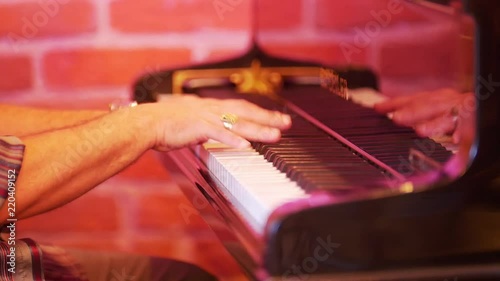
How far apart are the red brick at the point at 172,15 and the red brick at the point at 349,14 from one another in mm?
194

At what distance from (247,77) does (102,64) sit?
461mm

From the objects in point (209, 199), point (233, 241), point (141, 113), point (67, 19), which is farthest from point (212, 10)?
point (233, 241)

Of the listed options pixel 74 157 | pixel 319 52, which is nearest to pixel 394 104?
pixel 74 157

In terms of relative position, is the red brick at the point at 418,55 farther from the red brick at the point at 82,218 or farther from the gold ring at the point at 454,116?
the gold ring at the point at 454,116

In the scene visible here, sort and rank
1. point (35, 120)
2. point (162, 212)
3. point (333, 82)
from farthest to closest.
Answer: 1. point (162, 212)
2. point (333, 82)
3. point (35, 120)

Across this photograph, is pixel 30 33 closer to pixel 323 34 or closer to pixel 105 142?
pixel 323 34

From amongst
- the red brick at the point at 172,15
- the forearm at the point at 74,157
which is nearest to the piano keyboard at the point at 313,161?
the forearm at the point at 74,157

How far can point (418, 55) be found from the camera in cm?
192

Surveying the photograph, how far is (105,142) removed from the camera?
3.51 ft

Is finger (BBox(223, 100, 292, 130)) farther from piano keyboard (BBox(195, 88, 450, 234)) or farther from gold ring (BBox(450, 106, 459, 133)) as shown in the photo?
gold ring (BBox(450, 106, 459, 133))

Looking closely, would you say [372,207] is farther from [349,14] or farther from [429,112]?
[349,14]

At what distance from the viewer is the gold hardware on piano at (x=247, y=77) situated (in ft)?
4.96

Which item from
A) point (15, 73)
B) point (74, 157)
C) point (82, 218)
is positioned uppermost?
point (74, 157)

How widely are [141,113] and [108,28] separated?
2.54ft
